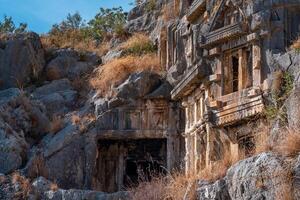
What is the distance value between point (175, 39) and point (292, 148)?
995 cm

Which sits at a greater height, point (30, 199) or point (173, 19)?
point (173, 19)

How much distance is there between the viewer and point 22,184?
18453 mm

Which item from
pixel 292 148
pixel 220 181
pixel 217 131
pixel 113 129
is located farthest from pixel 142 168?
pixel 292 148

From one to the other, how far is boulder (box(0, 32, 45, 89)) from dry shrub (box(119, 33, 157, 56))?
288 cm

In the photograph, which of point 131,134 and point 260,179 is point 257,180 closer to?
point 260,179

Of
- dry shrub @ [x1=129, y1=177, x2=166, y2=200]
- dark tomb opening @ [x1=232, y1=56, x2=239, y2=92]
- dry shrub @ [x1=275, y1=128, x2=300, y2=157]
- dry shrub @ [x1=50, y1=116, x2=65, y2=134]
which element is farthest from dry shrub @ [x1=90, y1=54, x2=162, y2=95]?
dry shrub @ [x1=275, y1=128, x2=300, y2=157]

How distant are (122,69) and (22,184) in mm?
6066

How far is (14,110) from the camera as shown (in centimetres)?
2191

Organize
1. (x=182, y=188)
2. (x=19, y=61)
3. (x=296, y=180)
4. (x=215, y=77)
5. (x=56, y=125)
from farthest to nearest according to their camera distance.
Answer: (x=19, y=61), (x=56, y=125), (x=215, y=77), (x=182, y=188), (x=296, y=180)

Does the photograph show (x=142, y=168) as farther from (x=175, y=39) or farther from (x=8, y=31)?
(x=8, y=31)

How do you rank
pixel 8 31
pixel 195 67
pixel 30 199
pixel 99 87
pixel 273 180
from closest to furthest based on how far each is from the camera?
pixel 273 180
pixel 30 199
pixel 195 67
pixel 99 87
pixel 8 31

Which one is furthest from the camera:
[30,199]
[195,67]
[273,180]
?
[195,67]

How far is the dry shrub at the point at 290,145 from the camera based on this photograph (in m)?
13.2

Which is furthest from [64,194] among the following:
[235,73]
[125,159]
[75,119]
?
[235,73]
